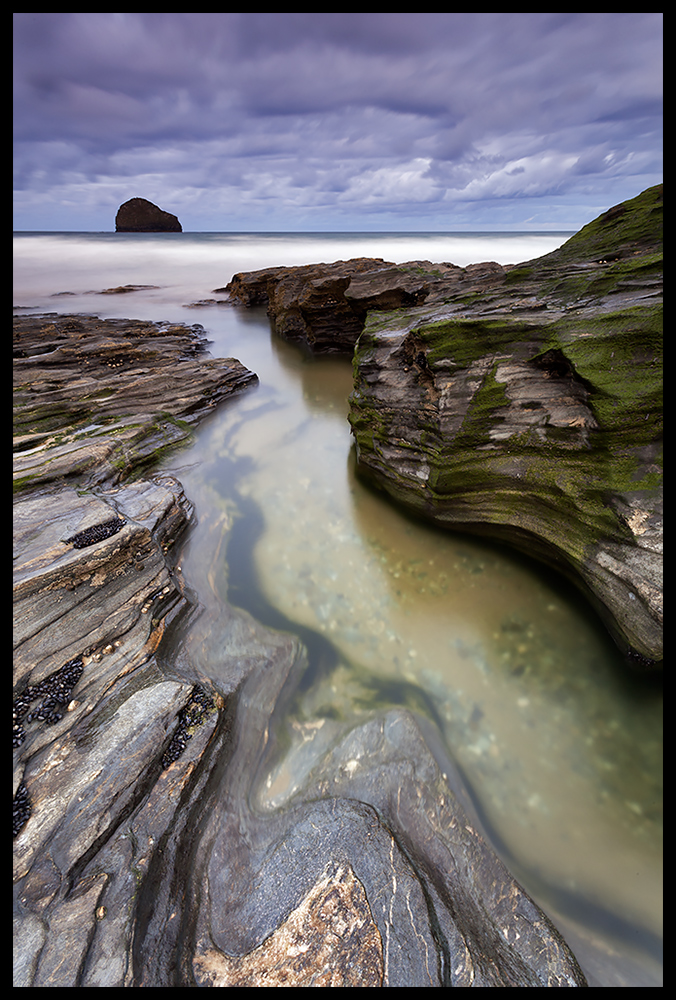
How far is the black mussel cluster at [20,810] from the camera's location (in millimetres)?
3244

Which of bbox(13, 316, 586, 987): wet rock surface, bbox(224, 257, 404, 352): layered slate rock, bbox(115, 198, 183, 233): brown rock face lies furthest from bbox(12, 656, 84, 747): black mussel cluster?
bbox(115, 198, 183, 233): brown rock face

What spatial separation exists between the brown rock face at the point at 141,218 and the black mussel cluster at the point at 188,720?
161549 millimetres

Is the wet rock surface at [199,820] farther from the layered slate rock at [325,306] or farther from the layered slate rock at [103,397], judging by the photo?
the layered slate rock at [325,306]

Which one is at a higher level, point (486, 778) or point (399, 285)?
point (399, 285)

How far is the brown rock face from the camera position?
12100cm

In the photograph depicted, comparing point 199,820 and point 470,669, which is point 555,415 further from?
point 199,820

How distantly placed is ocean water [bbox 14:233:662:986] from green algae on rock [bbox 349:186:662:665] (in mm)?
682

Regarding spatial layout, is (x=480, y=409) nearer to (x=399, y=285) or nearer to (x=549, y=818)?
(x=549, y=818)

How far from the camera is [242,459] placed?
35.5 ft

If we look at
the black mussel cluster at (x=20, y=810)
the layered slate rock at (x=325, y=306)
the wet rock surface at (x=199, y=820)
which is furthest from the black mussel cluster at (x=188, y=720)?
the layered slate rock at (x=325, y=306)

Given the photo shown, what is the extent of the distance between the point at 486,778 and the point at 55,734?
15.2 ft

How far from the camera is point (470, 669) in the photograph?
523 centimetres

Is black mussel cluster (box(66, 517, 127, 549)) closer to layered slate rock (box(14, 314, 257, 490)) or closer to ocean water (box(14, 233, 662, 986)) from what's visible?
ocean water (box(14, 233, 662, 986))

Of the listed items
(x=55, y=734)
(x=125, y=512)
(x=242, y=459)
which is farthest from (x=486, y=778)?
(x=242, y=459)
